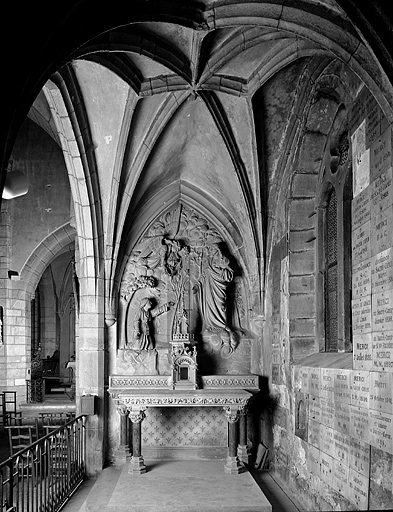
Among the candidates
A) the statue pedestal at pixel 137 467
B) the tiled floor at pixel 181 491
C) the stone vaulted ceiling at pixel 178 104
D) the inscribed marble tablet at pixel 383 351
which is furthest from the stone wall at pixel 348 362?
the statue pedestal at pixel 137 467

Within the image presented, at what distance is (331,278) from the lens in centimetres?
707

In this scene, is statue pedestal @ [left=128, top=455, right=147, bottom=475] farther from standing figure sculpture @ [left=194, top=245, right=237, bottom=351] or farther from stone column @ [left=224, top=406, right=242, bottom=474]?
standing figure sculpture @ [left=194, top=245, right=237, bottom=351]

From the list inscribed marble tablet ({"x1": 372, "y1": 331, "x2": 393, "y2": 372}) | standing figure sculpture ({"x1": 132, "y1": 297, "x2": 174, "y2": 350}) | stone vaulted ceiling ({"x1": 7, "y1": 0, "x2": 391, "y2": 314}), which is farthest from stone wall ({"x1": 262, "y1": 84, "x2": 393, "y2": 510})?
standing figure sculpture ({"x1": 132, "y1": 297, "x2": 174, "y2": 350})

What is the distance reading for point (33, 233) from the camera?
13.1 meters

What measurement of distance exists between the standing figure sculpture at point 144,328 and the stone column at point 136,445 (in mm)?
1211

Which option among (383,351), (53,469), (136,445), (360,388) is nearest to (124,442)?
(136,445)

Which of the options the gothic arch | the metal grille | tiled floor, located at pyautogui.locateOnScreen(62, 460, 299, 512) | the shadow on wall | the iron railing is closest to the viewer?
the iron railing

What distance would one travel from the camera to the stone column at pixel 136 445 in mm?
8125

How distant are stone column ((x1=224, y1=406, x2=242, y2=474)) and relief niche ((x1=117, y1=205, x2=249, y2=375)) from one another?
115 cm

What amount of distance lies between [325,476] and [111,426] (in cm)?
392

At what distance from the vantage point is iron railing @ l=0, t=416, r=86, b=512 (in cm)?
593

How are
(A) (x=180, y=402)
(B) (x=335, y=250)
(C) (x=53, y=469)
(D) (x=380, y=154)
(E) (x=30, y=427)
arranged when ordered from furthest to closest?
(A) (x=180, y=402) → (E) (x=30, y=427) → (B) (x=335, y=250) → (C) (x=53, y=469) → (D) (x=380, y=154)

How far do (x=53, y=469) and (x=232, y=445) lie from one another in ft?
8.71

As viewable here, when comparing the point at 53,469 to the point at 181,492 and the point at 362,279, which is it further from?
the point at 362,279
